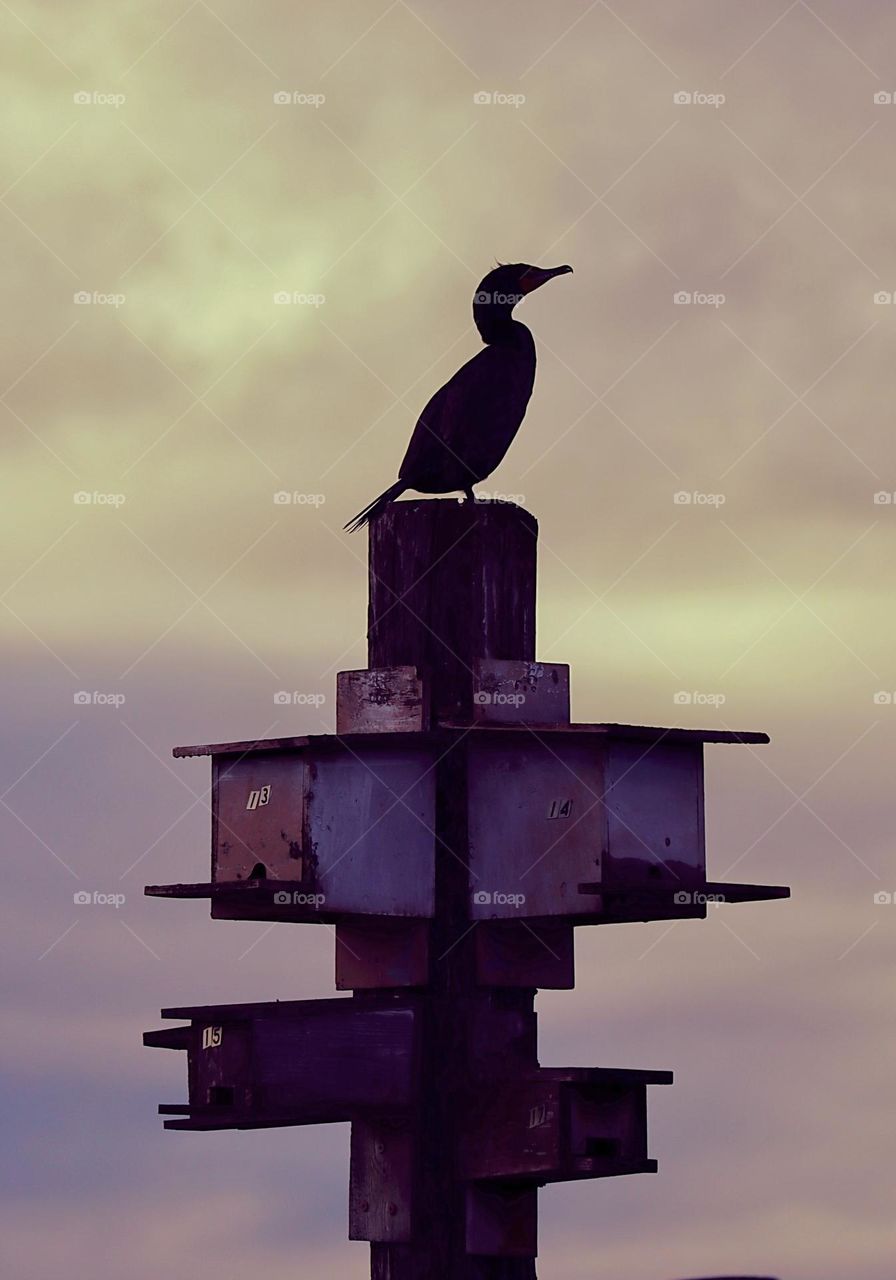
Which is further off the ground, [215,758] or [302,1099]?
[215,758]

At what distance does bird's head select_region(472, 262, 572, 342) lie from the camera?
9109 millimetres

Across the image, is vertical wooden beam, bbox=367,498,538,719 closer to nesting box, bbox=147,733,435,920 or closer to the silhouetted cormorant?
nesting box, bbox=147,733,435,920

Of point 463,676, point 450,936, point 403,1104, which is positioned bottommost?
point 403,1104

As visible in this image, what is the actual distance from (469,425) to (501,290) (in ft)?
2.61

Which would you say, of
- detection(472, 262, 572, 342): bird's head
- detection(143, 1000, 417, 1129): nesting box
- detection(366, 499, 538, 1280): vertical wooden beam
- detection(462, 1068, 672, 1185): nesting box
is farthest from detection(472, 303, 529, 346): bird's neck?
detection(462, 1068, 672, 1185): nesting box

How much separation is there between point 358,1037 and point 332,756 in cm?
108

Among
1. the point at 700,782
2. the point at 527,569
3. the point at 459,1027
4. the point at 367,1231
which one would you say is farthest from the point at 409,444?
the point at 367,1231

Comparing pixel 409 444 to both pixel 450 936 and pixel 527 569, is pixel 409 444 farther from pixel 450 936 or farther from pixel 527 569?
pixel 450 936

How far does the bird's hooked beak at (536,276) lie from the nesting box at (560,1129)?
369cm

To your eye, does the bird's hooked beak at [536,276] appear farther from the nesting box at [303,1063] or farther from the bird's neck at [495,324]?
the nesting box at [303,1063]

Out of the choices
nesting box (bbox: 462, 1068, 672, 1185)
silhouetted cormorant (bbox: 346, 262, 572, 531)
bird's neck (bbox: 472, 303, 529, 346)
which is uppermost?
bird's neck (bbox: 472, 303, 529, 346)

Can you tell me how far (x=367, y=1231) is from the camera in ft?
23.7

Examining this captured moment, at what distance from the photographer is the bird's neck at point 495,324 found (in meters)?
Result: 9.09

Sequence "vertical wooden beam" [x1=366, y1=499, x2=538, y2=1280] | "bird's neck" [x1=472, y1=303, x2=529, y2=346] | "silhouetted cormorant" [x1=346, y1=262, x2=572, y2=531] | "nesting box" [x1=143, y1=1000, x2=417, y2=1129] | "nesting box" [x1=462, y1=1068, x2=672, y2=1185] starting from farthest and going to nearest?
"bird's neck" [x1=472, y1=303, x2=529, y2=346]
"silhouetted cormorant" [x1=346, y1=262, x2=572, y2=531]
"vertical wooden beam" [x1=366, y1=499, x2=538, y2=1280]
"nesting box" [x1=143, y1=1000, x2=417, y2=1129]
"nesting box" [x1=462, y1=1068, x2=672, y2=1185]
